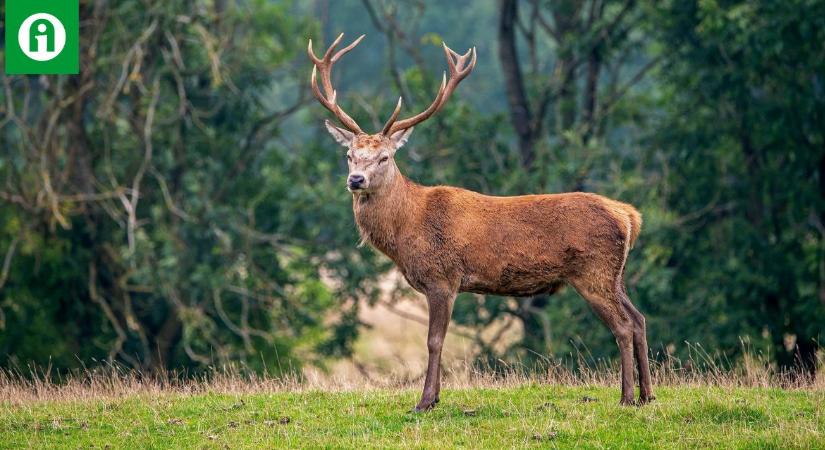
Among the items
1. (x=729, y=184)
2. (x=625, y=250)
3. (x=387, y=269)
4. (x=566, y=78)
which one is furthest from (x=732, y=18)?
(x=625, y=250)

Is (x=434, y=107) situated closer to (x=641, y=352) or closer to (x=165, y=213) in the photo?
(x=641, y=352)

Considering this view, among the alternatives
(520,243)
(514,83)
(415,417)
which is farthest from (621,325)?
(514,83)

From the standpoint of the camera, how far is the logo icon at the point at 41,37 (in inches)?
687

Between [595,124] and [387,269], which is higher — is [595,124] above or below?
above

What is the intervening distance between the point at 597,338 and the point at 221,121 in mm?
7800

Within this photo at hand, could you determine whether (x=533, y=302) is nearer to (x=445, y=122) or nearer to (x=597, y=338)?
(x=597, y=338)

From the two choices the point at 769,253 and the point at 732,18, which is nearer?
the point at 732,18

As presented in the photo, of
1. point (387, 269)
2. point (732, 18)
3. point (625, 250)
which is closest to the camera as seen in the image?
point (625, 250)

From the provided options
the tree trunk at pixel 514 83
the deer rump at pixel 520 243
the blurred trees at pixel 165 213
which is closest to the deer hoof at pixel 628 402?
the deer rump at pixel 520 243

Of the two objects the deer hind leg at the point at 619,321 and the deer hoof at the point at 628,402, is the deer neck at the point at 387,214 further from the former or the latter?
the deer hoof at the point at 628,402

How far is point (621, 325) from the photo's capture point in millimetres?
10250

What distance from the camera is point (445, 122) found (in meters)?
21.8

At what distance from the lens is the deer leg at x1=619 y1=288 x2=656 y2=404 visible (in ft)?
33.3

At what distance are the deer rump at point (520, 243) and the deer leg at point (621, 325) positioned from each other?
0.60 ft
